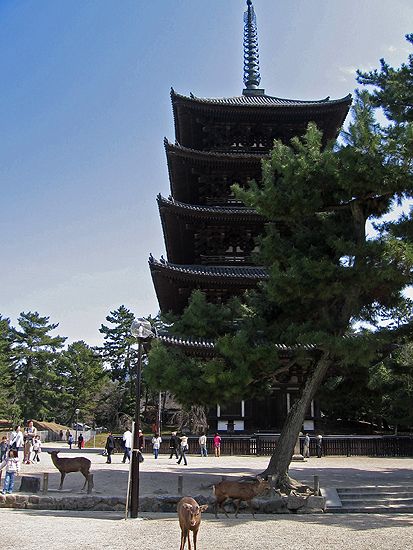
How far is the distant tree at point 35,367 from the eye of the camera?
6166cm

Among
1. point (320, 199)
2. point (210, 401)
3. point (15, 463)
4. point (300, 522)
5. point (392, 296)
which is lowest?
point (300, 522)

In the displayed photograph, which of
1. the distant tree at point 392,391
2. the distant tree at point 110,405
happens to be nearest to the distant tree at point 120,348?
the distant tree at point 110,405

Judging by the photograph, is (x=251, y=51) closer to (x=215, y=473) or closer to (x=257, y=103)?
(x=257, y=103)

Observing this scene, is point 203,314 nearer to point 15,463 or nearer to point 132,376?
point 15,463

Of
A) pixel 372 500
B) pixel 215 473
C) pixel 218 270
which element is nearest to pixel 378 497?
pixel 372 500

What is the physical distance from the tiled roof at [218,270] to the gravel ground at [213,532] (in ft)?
37.9

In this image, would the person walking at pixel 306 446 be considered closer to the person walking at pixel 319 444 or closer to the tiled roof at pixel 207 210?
the person walking at pixel 319 444

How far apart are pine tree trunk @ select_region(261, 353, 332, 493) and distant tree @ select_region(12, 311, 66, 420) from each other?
5129 cm

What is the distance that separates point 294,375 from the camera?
26.0m

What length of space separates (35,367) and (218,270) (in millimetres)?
47068

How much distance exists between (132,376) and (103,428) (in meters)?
7.27

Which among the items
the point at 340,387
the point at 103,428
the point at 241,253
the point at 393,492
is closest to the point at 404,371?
the point at 393,492

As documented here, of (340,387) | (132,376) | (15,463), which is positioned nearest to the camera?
(15,463)

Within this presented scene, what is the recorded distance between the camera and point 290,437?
583 inches
